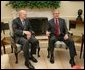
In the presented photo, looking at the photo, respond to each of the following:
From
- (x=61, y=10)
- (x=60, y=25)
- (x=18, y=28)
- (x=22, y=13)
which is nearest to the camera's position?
(x=22, y=13)

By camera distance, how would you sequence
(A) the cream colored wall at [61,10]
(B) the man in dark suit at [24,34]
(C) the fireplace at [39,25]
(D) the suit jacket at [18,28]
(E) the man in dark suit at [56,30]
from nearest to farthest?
(B) the man in dark suit at [24,34], (D) the suit jacket at [18,28], (E) the man in dark suit at [56,30], (A) the cream colored wall at [61,10], (C) the fireplace at [39,25]

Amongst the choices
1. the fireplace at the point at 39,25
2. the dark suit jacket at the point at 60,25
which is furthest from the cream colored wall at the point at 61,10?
the dark suit jacket at the point at 60,25

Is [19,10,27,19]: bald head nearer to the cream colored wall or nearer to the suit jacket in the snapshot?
the suit jacket

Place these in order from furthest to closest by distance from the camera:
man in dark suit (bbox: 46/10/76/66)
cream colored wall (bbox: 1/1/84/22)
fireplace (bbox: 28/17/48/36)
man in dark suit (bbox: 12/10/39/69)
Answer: fireplace (bbox: 28/17/48/36) < cream colored wall (bbox: 1/1/84/22) < man in dark suit (bbox: 46/10/76/66) < man in dark suit (bbox: 12/10/39/69)

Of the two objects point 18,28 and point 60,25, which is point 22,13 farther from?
point 60,25

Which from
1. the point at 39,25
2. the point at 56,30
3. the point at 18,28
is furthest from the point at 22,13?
the point at 39,25

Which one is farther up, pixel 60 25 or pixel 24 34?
pixel 60 25

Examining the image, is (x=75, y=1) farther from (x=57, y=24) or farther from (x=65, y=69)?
(x=65, y=69)

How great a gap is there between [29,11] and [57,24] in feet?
4.17

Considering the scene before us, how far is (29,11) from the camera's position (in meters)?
5.75

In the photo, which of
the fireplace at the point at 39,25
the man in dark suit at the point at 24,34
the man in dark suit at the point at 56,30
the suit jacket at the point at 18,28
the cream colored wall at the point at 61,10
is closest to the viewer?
the man in dark suit at the point at 24,34

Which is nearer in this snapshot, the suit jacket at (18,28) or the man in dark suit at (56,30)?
the suit jacket at (18,28)

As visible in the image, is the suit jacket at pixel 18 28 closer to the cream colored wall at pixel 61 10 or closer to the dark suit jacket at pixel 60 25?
the dark suit jacket at pixel 60 25

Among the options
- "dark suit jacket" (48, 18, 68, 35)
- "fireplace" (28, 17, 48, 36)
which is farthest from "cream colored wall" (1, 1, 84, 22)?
"dark suit jacket" (48, 18, 68, 35)
